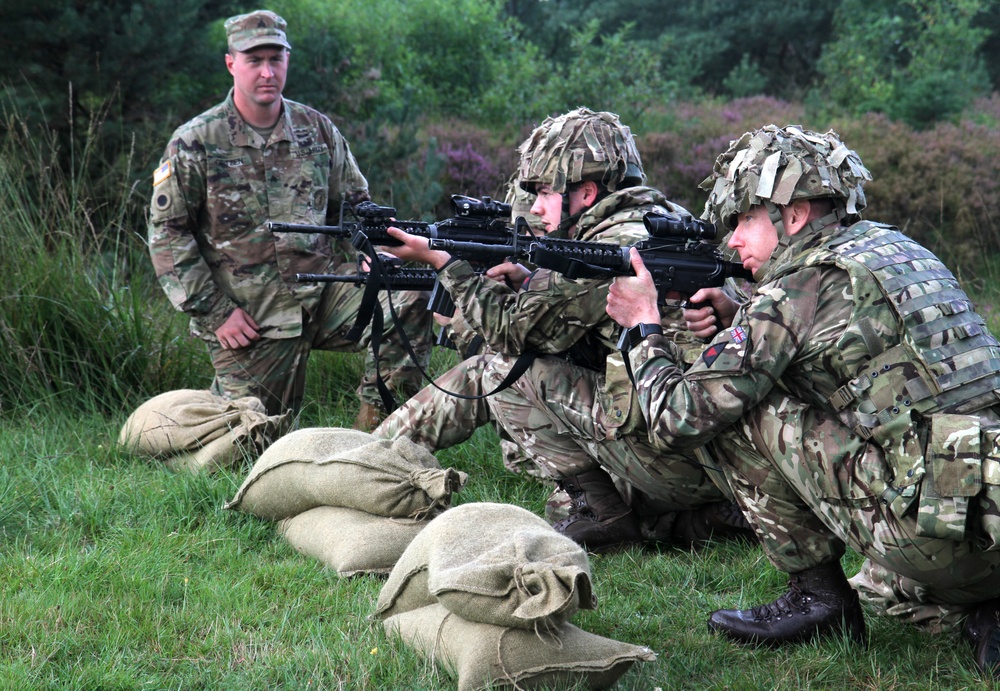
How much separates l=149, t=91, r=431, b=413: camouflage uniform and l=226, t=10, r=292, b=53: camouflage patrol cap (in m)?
0.38

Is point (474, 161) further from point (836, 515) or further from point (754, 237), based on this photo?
point (836, 515)

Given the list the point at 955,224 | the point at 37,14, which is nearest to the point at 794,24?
the point at 955,224

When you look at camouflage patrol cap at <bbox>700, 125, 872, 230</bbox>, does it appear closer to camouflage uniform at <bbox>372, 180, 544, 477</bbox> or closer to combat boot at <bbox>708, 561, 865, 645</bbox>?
combat boot at <bbox>708, 561, 865, 645</bbox>

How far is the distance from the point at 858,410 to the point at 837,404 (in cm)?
9

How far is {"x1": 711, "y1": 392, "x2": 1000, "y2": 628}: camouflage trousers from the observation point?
122 inches

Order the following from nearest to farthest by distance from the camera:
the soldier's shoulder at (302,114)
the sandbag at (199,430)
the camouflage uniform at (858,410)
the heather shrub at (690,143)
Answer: the camouflage uniform at (858,410)
the sandbag at (199,430)
the soldier's shoulder at (302,114)
the heather shrub at (690,143)

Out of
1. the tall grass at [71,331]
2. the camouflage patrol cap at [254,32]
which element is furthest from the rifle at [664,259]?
the tall grass at [71,331]

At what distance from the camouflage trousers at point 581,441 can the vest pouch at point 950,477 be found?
1125 millimetres

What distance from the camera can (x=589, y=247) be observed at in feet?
12.6

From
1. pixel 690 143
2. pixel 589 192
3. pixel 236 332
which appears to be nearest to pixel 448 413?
pixel 589 192

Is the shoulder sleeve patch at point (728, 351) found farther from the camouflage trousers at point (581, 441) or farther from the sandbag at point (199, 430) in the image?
the sandbag at point (199, 430)

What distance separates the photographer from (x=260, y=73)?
6.00 m

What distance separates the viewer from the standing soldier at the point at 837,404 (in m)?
3.00

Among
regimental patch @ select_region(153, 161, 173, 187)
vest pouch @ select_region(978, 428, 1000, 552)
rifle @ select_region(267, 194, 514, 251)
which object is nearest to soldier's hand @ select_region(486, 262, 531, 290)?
rifle @ select_region(267, 194, 514, 251)
